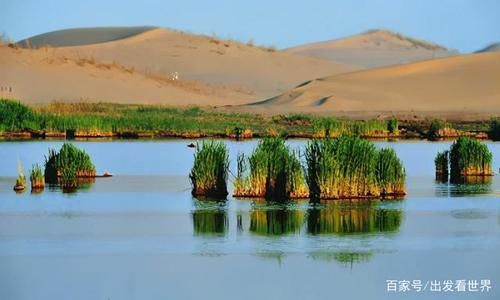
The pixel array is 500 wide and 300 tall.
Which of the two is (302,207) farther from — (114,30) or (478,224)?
(114,30)

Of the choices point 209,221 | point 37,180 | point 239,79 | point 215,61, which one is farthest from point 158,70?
point 209,221

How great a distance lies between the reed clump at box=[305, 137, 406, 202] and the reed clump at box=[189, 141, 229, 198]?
4.35 feet

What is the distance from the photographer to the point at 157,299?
1391 cm

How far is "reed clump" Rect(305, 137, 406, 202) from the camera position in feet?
66.1

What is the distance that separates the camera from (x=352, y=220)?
18.7m

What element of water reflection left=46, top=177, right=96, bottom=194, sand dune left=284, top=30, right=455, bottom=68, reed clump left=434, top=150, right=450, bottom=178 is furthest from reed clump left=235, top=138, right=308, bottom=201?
sand dune left=284, top=30, right=455, bottom=68

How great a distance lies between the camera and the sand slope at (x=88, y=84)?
221 ft

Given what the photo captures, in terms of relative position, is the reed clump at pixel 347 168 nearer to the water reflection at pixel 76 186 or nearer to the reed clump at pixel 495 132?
the water reflection at pixel 76 186

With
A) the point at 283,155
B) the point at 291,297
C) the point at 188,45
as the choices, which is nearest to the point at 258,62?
the point at 188,45

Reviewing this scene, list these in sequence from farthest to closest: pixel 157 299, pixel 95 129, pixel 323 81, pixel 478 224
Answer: pixel 323 81 < pixel 95 129 < pixel 478 224 < pixel 157 299

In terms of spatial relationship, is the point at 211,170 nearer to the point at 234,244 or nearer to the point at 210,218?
the point at 210,218

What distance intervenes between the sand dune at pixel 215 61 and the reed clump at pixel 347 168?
56701 millimetres

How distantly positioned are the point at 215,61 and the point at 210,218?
6820cm

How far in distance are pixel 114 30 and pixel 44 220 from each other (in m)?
91.7
